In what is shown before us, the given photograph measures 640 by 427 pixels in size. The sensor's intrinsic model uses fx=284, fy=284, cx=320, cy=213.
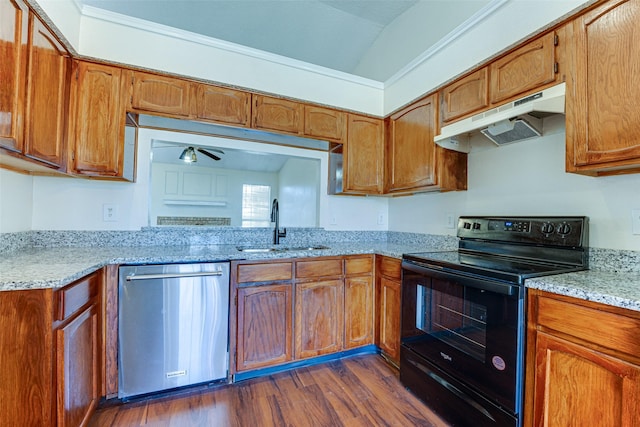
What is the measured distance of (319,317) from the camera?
7.26 ft

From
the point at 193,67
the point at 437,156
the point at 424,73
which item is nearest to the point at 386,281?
the point at 437,156

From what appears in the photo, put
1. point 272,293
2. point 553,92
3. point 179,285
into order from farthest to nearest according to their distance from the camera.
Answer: point 272,293 → point 179,285 → point 553,92

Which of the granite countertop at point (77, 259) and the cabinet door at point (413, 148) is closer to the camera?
the granite countertop at point (77, 259)

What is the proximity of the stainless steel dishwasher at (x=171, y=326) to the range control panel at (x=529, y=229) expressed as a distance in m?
1.78

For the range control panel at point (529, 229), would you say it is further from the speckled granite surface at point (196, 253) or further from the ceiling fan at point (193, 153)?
the ceiling fan at point (193, 153)

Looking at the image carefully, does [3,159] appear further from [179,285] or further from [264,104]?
[264,104]

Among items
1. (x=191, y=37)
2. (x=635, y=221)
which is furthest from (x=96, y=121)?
(x=635, y=221)

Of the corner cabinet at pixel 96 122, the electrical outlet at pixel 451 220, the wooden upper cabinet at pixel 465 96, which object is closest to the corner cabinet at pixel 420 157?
the wooden upper cabinet at pixel 465 96

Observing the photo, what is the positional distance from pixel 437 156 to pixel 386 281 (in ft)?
3.47

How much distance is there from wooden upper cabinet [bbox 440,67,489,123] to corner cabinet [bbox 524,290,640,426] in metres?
1.26

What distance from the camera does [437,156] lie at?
2184 mm

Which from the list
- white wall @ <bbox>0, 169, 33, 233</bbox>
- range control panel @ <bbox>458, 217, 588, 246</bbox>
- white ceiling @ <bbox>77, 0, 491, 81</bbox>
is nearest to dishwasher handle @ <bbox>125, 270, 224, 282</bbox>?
white wall @ <bbox>0, 169, 33, 233</bbox>

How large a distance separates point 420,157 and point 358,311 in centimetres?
137

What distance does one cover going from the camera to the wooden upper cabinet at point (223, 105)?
2.15m
